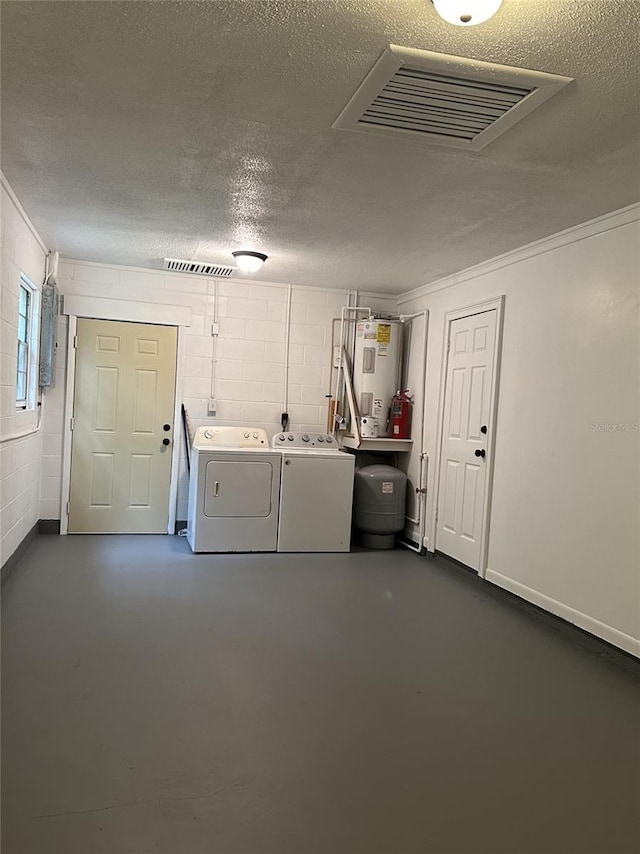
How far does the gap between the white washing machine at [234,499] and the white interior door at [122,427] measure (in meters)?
0.61

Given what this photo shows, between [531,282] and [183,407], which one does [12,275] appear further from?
[531,282]

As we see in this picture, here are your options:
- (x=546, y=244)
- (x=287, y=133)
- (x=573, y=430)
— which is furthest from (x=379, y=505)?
(x=287, y=133)

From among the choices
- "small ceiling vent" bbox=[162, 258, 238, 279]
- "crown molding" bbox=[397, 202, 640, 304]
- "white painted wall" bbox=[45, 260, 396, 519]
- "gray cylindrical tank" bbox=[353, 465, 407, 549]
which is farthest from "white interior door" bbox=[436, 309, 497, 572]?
"small ceiling vent" bbox=[162, 258, 238, 279]

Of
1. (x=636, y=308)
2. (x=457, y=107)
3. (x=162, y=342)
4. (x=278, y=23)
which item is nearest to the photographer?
(x=278, y=23)

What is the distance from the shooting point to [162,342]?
577 centimetres

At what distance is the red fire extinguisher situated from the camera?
5875 millimetres

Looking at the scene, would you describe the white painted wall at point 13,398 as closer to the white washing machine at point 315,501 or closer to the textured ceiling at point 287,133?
the textured ceiling at point 287,133

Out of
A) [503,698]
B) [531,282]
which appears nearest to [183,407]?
[531,282]

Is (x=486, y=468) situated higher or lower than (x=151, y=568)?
higher

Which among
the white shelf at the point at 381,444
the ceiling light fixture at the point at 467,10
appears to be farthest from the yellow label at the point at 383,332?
the ceiling light fixture at the point at 467,10

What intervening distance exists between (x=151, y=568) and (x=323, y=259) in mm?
2840

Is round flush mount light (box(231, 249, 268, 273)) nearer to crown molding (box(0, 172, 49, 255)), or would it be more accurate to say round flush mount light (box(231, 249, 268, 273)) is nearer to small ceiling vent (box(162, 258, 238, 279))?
small ceiling vent (box(162, 258, 238, 279))

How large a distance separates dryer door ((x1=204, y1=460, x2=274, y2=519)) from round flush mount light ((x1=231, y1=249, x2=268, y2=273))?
165cm

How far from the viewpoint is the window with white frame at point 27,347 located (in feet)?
15.4
